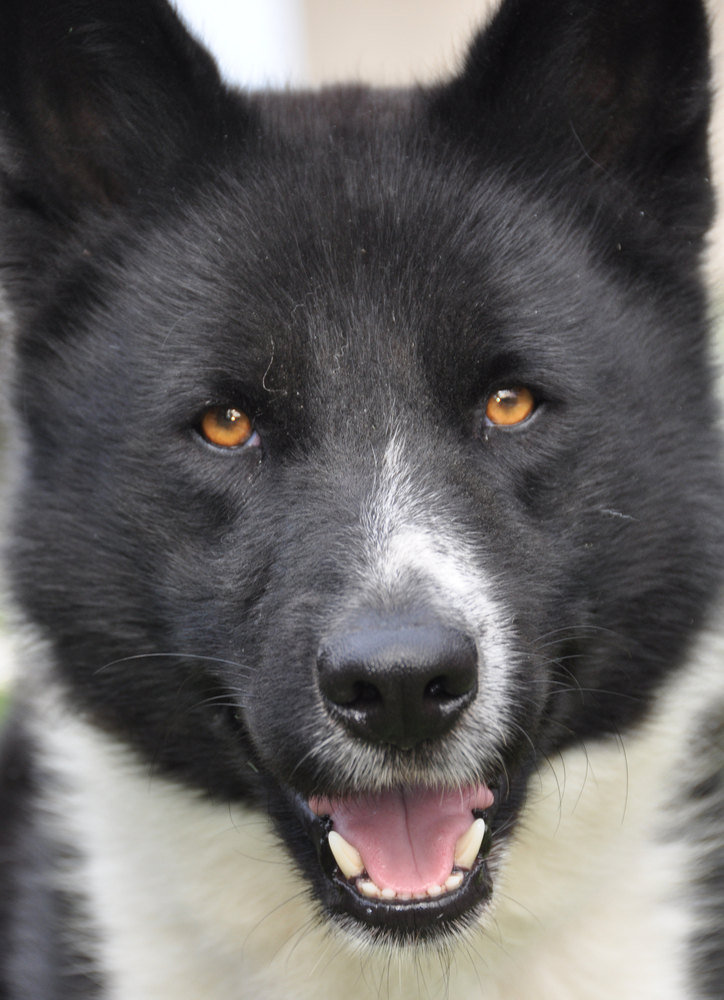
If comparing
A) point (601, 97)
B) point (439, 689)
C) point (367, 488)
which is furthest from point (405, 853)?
point (601, 97)

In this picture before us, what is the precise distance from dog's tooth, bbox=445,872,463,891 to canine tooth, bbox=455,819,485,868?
0.03 m

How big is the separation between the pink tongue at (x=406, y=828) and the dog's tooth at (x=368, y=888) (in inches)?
0.4

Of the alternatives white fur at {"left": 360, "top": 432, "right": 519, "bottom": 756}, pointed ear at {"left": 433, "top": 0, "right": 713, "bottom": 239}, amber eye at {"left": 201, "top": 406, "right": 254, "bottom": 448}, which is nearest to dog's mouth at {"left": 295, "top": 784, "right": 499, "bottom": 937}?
white fur at {"left": 360, "top": 432, "right": 519, "bottom": 756}

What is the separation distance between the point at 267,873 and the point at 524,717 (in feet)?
2.54

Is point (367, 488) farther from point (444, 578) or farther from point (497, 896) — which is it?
point (497, 896)

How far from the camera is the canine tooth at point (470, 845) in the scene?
8.29ft

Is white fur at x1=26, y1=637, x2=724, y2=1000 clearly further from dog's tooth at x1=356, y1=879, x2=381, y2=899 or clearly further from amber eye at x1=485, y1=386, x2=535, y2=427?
amber eye at x1=485, y1=386, x2=535, y2=427

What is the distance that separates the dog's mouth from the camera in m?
2.45

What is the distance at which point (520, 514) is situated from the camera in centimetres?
263

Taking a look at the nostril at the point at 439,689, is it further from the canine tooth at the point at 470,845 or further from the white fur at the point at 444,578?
the canine tooth at the point at 470,845

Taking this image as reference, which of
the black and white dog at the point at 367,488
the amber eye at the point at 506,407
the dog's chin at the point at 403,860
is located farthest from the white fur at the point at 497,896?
the amber eye at the point at 506,407

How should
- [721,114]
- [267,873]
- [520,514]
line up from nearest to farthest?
[520,514] < [267,873] < [721,114]

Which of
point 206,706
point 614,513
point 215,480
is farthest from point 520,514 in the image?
point 206,706

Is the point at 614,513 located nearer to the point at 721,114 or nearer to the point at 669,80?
the point at 669,80
